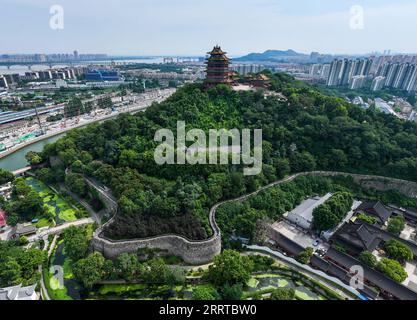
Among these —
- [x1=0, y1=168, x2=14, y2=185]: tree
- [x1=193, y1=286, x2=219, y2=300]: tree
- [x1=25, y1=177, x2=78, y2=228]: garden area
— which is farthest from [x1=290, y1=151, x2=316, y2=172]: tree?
[x1=0, y1=168, x2=14, y2=185]: tree

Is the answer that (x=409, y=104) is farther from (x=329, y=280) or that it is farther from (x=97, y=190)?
(x=97, y=190)

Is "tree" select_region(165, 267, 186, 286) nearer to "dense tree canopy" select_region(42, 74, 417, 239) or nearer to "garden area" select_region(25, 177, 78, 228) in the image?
"dense tree canopy" select_region(42, 74, 417, 239)

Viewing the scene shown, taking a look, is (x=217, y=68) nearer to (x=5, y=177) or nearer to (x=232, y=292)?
(x=232, y=292)

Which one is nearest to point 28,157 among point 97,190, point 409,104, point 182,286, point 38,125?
point 97,190

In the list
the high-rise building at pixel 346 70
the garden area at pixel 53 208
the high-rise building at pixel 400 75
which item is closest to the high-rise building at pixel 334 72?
the high-rise building at pixel 346 70

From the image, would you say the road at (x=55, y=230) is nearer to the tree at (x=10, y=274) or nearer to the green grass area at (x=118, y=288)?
the tree at (x=10, y=274)
